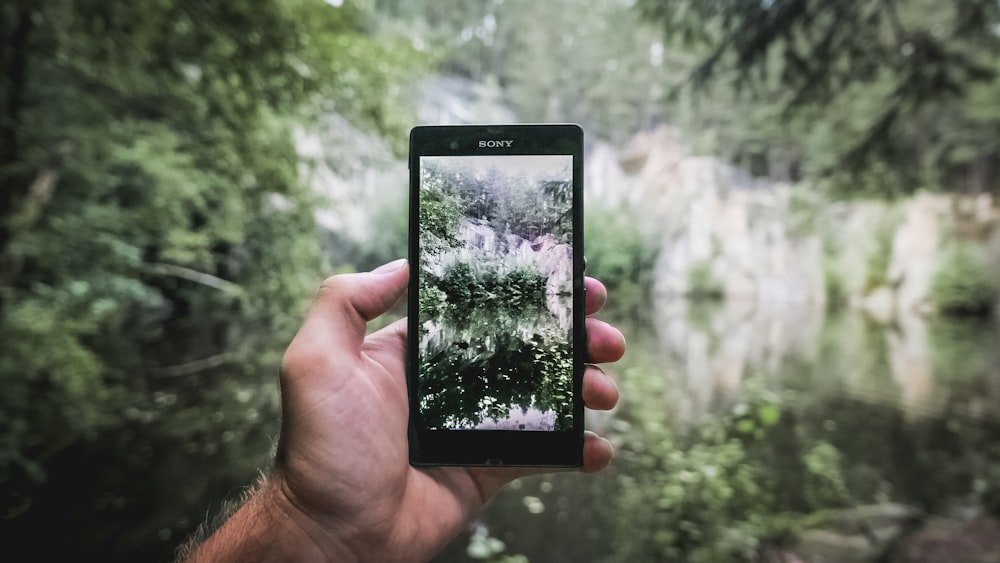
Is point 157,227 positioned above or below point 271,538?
above

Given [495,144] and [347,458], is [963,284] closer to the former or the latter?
[495,144]

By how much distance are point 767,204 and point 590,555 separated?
1.63 metres

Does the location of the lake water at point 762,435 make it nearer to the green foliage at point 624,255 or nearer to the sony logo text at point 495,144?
the green foliage at point 624,255

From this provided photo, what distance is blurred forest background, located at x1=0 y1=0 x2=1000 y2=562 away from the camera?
1595mm

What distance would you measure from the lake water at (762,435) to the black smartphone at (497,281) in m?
1.01

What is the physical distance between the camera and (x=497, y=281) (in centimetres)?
61

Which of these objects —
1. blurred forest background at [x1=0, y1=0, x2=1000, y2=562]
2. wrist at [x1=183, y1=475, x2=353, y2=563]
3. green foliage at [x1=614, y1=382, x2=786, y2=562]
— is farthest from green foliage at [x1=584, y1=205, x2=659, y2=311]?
wrist at [x1=183, y1=475, x2=353, y2=563]

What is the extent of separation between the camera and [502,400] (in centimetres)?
60

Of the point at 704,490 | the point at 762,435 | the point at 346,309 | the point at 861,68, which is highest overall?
the point at 861,68

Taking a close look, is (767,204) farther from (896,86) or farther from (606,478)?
(606,478)

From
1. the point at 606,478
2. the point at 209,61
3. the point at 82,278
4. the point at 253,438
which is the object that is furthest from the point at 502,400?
the point at 82,278

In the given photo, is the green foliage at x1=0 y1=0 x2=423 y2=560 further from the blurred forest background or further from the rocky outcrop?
the rocky outcrop

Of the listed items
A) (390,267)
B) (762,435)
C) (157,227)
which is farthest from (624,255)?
(157,227)

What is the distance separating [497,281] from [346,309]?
170mm
